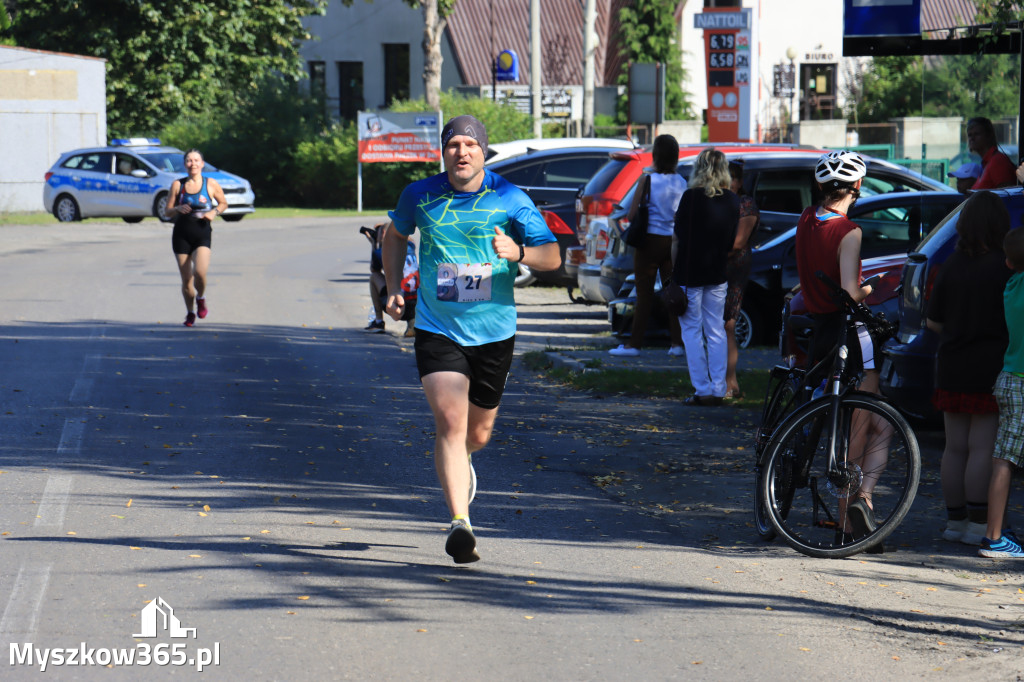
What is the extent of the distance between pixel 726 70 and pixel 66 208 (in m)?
17.4

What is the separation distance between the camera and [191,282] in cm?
1498

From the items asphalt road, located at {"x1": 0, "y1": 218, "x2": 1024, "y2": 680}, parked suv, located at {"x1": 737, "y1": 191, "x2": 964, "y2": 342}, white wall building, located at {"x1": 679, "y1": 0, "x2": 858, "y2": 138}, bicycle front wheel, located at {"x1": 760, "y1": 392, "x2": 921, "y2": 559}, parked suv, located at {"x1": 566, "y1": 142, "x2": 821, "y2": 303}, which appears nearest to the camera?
asphalt road, located at {"x1": 0, "y1": 218, "x2": 1024, "y2": 680}

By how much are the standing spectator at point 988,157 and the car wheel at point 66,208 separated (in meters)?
26.3

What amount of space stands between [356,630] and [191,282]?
10.4m

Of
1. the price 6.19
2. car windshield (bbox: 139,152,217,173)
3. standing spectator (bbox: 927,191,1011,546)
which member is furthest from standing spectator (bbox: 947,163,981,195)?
car windshield (bbox: 139,152,217,173)

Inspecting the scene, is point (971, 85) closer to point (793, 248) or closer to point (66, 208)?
point (793, 248)

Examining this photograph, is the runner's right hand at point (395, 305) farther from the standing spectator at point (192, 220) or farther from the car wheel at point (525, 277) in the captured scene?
the car wheel at point (525, 277)

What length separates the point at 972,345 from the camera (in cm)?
658

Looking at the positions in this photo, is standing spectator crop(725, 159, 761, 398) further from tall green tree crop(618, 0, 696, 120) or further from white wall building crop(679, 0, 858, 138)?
white wall building crop(679, 0, 858, 138)

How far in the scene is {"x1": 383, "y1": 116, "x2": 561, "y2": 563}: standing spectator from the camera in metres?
6.08

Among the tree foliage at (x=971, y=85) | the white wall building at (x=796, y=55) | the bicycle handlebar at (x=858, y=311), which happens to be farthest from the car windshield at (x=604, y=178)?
the white wall building at (x=796, y=55)

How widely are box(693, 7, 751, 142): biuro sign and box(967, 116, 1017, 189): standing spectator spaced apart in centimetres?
1354

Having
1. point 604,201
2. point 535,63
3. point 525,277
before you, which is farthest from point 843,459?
point 535,63

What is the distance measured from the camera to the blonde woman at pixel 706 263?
1018cm
